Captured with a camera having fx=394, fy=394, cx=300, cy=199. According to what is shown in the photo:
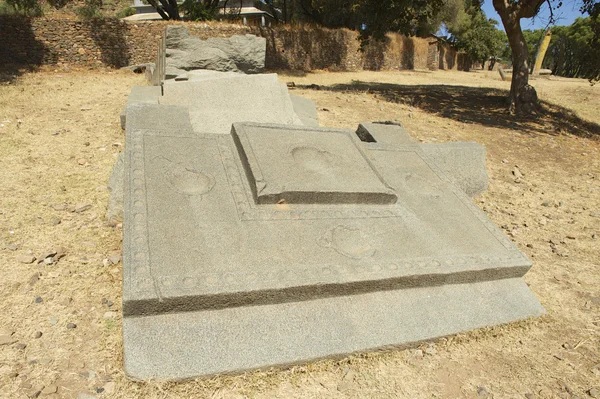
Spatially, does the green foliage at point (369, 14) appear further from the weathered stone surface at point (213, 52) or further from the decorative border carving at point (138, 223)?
the decorative border carving at point (138, 223)

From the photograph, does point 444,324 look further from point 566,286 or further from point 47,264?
point 47,264

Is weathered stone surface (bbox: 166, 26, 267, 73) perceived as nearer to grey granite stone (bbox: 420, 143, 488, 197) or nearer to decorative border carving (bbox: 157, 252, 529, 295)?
grey granite stone (bbox: 420, 143, 488, 197)

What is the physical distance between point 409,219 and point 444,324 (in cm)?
88

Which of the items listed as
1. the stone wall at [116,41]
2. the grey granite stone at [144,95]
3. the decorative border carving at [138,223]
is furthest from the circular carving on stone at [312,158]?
the stone wall at [116,41]

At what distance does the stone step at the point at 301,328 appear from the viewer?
182cm

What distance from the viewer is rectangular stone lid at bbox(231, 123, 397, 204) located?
278 centimetres

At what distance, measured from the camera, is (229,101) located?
4672 mm

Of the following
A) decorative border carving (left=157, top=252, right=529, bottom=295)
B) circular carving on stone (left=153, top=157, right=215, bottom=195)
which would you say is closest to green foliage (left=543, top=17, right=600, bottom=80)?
decorative border carving (left=157, top=252, right=529, bottom=295)

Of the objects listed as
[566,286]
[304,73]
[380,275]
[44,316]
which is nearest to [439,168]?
[566,286]

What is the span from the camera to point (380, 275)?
90.4 inches

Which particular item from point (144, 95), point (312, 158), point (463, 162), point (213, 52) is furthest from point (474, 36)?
point (312, 158)

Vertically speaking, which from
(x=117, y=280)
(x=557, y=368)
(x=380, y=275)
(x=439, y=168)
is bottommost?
(x=557, y=368)

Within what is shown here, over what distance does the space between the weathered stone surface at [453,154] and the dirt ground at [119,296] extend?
22 cm

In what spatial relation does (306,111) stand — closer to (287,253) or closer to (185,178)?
(185,178)
